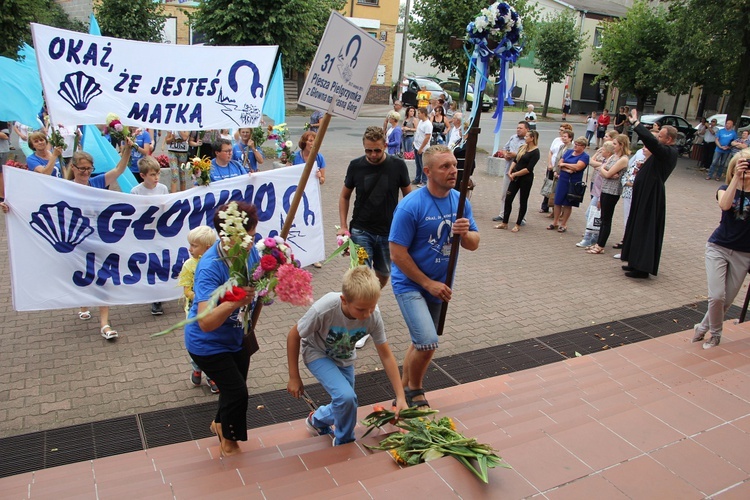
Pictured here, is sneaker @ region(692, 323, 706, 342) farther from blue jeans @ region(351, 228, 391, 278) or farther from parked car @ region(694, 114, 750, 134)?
parked car @ region(694, 114, 750, 134)

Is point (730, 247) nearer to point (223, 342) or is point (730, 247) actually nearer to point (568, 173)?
point (223, 342)

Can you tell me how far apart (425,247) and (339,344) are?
3.84 feet

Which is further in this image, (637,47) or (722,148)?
(637,47)

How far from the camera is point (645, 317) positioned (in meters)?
7.32

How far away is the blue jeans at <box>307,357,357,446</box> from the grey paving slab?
1.40m

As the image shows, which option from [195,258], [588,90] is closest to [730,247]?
[195,258]

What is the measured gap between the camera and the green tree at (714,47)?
19203 millimetres

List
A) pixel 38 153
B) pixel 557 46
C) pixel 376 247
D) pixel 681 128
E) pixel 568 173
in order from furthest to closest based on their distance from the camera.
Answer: pixel 557 46 → pixel 681 128 → pixel 568 173 → pixel 38 153 → pixel 376 247

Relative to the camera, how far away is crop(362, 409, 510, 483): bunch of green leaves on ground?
3.19 m

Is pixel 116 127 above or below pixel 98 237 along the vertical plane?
above

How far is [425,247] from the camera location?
4.71 meters

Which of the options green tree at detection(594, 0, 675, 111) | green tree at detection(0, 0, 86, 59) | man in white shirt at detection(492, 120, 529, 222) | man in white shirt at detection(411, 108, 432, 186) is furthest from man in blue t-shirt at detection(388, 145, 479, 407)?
green tree at detection(594, 0, 675, 111)

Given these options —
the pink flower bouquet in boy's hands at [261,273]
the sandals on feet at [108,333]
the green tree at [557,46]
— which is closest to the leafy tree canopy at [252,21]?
the sandals on feet at [108,333]

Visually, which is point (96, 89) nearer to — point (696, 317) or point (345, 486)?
point (345, 486)
